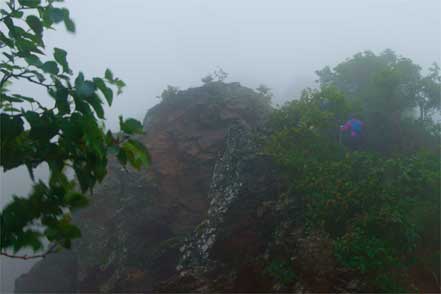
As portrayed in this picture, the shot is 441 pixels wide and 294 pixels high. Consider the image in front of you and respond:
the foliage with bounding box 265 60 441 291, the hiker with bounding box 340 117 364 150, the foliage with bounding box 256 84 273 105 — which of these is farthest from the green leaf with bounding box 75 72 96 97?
the foliage with bounding box 256 84 273 105

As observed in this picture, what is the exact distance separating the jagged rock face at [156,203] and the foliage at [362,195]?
2.29 meters

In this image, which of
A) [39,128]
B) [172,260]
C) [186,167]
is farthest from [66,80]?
[186,167]

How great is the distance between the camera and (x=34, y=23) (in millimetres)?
2352

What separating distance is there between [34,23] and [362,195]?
5771mm

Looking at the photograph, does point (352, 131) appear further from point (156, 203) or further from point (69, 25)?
point (69, 25)

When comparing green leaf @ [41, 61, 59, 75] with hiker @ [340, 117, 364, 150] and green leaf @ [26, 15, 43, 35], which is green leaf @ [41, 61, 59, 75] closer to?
green leaf @ [26, 15, 43, 35]

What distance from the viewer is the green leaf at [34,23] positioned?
2.35 meters

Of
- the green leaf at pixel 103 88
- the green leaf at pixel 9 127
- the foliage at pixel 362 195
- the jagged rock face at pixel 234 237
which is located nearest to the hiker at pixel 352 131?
the foliage at pixel 362 195

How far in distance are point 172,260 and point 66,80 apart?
698cm

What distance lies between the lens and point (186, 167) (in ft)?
38.3

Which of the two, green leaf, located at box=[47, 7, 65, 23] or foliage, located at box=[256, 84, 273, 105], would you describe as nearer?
green leaf, located at box=[47, 7, 65, 23]

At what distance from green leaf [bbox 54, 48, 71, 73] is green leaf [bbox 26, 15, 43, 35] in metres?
0.39

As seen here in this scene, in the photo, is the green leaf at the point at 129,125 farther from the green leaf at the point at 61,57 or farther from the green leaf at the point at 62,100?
the green leaf at the point at 61,57

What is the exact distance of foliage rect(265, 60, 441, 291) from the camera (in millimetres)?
5969
